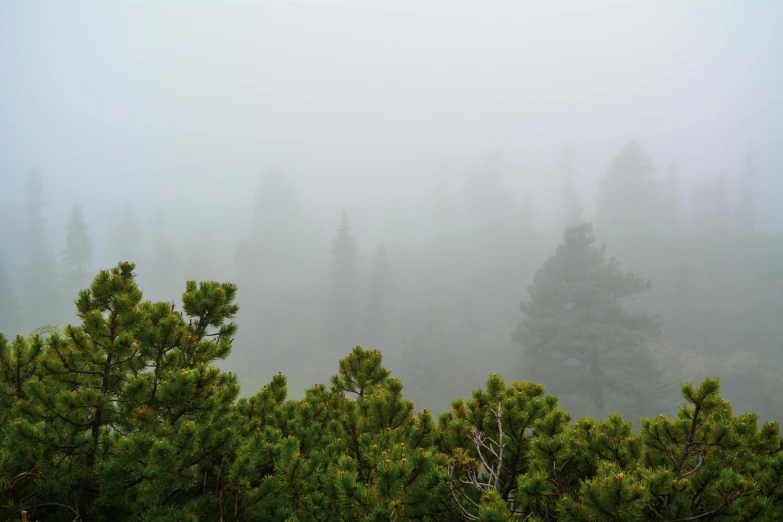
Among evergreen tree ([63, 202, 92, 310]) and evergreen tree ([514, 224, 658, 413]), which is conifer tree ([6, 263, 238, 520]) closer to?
evergreen tree ([514, 224, 658, 413])

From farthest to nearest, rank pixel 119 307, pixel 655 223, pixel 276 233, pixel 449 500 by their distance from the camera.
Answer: pixel 276 233
pixel 655 223
pixel 119 307
pixel 449 500

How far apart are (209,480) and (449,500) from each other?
234cm

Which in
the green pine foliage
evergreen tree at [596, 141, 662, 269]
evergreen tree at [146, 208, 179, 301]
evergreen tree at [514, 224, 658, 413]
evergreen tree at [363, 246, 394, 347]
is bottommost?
the green pine foliage

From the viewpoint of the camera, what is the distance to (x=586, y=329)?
60.6 ft

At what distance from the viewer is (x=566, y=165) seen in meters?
63.2

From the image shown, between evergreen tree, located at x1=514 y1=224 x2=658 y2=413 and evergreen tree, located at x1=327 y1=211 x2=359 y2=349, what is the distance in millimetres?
20053

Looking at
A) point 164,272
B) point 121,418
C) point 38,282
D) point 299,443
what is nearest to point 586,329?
point 299,443

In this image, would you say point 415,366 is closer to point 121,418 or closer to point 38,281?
point 121,418

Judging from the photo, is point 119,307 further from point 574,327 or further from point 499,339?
point 499,339

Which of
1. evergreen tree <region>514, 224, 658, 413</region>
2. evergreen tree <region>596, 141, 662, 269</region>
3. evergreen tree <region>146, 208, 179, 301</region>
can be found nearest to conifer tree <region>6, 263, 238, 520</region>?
evergreen tree <region>514, 224, 658, 413</region>

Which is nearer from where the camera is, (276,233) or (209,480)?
(209,480)

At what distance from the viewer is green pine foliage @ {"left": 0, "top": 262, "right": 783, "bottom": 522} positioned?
2.39 meters

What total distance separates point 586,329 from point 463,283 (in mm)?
29165

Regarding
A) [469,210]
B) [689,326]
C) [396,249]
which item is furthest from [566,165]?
[689,326]
